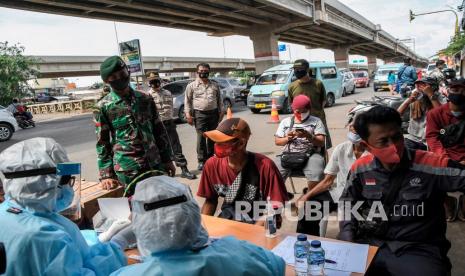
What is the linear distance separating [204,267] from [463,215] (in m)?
3.60

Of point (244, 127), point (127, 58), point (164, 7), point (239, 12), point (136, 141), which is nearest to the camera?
point (244, 127)

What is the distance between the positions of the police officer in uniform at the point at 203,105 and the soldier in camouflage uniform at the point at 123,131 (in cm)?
290

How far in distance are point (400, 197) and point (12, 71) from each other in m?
26.6

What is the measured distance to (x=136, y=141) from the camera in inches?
127

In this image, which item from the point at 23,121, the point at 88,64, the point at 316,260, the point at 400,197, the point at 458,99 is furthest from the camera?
the point at 88,64

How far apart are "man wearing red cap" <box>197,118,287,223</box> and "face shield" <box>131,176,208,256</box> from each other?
1.42 m

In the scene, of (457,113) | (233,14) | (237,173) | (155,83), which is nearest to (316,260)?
(237,173)

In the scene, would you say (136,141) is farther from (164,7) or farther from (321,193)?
(164,7)

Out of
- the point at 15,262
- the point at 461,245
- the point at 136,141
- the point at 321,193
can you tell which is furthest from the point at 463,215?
the point at 15,262

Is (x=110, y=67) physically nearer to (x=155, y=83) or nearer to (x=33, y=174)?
(x=33, y=174)

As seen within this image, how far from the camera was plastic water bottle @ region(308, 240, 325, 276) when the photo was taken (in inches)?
73.2

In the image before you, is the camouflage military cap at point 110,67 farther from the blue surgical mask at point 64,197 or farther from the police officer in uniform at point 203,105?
the police officer in uniform at point 203,105

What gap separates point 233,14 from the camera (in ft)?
74.8

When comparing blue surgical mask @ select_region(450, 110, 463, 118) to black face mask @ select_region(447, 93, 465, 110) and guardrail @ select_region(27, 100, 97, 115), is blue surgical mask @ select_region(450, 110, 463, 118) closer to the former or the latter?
black face mask @ select_region(447, 93, 465, 110)
